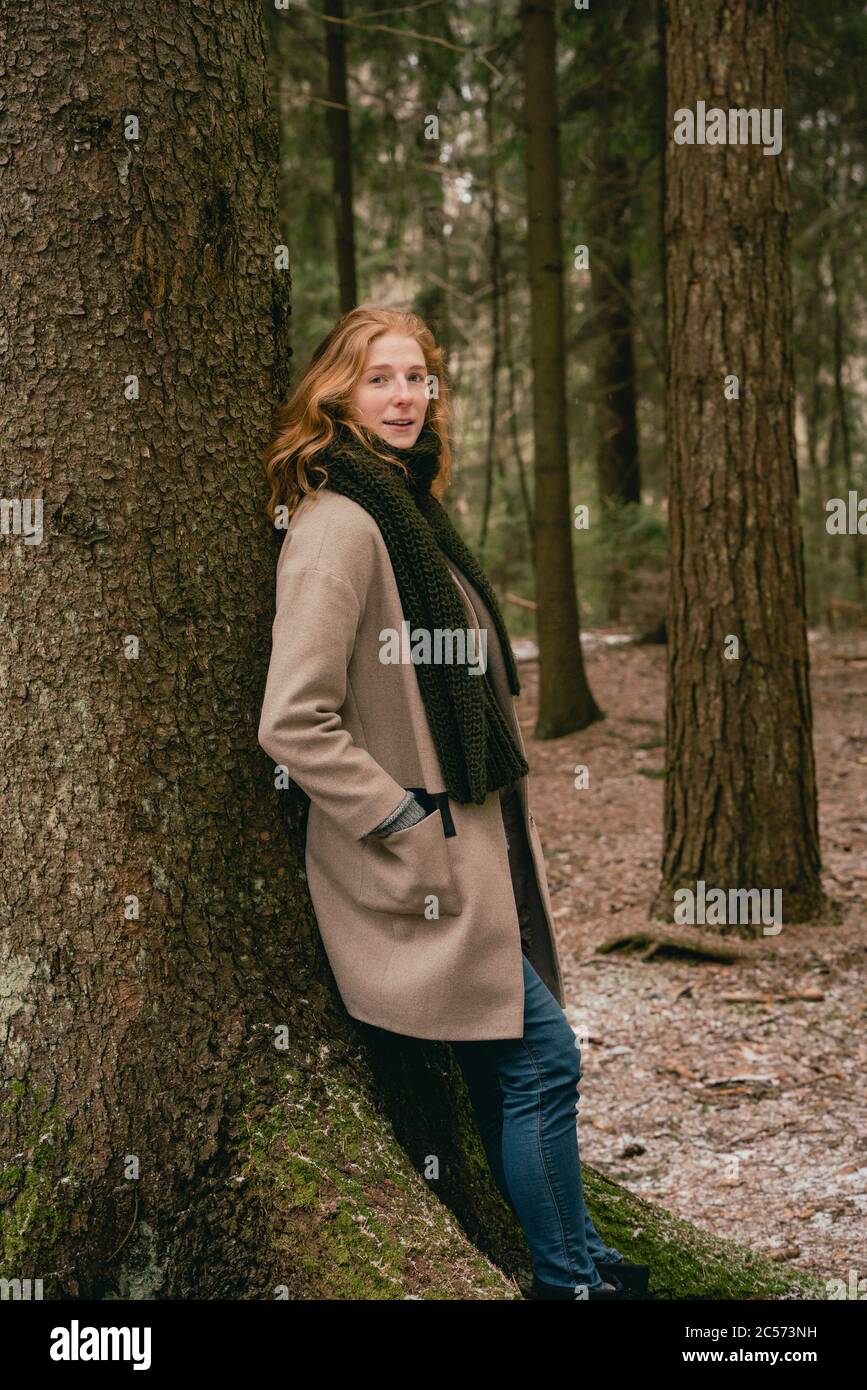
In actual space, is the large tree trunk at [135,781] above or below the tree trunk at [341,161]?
below

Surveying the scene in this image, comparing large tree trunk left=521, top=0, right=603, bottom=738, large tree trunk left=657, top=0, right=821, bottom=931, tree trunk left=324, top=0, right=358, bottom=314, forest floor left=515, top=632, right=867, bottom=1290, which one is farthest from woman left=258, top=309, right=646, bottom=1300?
tree trunk left=324, top=0, right=358, bottom=314

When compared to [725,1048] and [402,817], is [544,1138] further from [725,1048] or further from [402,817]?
[725,1048]

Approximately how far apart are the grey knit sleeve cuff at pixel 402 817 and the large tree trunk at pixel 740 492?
3.76 m

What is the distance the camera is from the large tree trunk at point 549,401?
9648 mm

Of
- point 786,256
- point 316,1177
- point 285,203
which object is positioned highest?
point 285,203

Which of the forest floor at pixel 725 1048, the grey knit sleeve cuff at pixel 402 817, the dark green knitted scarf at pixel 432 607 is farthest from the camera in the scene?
the forest floor at pixel 725 1048

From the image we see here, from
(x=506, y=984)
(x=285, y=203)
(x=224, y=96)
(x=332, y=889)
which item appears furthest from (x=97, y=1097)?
(x=285, y=203)

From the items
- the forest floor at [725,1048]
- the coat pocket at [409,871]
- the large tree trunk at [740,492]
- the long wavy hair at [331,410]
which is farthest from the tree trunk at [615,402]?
the coat pocket at [409,871]

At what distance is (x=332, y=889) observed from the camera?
8.73ft

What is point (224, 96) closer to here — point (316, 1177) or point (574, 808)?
point (316, 1177)

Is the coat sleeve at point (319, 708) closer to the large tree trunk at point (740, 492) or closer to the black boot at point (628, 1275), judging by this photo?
the black boot at point (628, 1275)

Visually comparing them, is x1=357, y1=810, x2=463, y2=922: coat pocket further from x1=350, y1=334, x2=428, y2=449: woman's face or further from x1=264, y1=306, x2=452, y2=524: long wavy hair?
x1=350, y1=334, x2=428, y2=449: woman's face

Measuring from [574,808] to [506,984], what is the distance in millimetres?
5885

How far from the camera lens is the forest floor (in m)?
3.87
